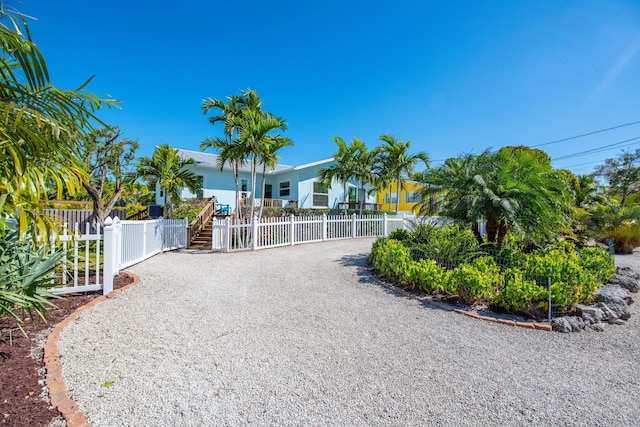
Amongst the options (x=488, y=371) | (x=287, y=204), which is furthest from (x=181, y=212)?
(x=488, y=371)

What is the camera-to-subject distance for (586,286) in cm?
481

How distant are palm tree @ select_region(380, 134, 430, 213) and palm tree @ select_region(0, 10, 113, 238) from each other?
57.8ft

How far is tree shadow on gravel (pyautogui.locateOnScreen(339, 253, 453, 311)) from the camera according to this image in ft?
17.7

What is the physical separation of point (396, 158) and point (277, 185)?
9546 millimetres

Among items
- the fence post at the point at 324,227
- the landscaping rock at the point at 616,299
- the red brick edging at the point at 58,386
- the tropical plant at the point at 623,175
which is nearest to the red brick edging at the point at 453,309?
the landscaping rock at the point at 616,299

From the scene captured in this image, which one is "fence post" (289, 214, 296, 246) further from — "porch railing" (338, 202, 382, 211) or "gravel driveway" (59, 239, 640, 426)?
"porch railing" (338, 202, 382, 211)

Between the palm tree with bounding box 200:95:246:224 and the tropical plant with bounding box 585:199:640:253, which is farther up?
the palm tree with bounding box 200:95:246:224

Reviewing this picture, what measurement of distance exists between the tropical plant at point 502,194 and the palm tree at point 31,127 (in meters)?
7.16

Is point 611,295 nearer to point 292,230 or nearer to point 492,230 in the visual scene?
point 492,230

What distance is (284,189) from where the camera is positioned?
2381cm

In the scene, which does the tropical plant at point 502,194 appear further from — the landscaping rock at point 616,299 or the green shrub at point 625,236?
the green shrub at point 625,236

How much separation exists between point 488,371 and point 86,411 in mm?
3502

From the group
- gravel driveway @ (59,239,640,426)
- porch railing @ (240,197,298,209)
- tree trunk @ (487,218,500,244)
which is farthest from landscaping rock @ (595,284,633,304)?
porch railing @ (240,197,298,209)

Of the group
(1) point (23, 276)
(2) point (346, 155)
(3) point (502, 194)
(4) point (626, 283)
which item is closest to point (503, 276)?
(3) point (502, 194)
